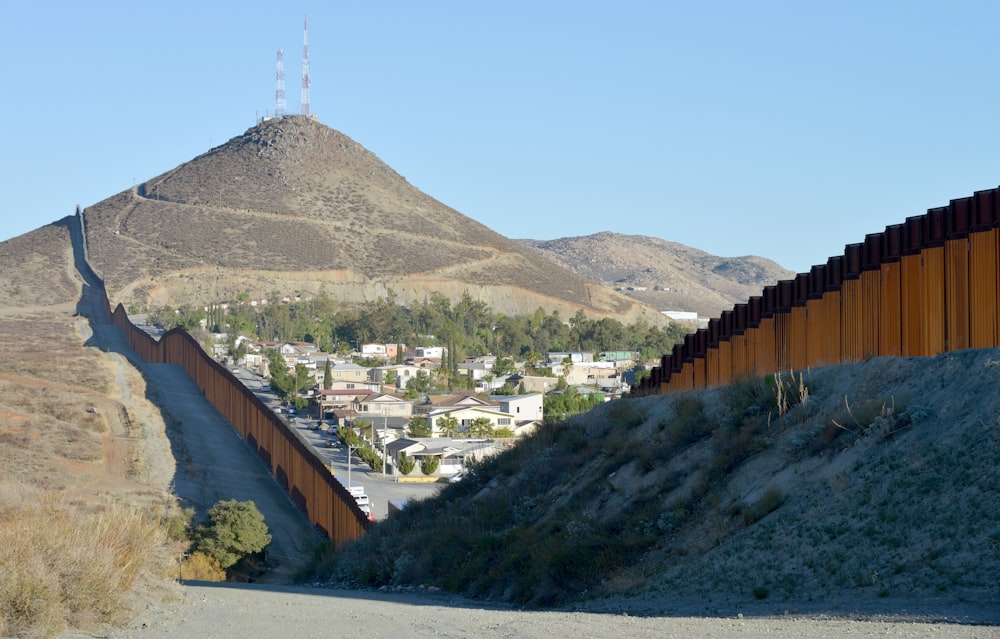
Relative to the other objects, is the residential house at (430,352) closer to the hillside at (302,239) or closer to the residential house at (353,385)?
the residential house at (353,385)

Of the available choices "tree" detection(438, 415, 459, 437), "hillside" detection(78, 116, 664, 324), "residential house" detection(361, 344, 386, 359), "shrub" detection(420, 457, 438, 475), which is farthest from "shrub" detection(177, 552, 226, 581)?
"hillside" detection(78, 116, 664, 324)

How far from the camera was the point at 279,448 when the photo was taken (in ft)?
149

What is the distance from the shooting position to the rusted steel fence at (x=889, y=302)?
16641 millimetres

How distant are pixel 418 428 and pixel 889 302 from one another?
50.8 meters

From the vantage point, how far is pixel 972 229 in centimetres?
1680

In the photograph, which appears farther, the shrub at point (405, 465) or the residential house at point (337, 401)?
the residential house at point (337, 401)

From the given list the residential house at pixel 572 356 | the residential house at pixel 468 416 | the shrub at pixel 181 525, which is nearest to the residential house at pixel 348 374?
the residential house at pixel 468 416

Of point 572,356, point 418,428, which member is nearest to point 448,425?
point 418,428

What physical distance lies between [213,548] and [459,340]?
91.2 metres

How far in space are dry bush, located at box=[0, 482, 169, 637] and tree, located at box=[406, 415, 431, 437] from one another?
5252 centimetres

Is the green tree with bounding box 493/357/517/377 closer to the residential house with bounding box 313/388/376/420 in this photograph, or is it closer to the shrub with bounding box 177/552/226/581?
the residential house with bounding box 313/388/376/420

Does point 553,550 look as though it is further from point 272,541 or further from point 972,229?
point 272,541

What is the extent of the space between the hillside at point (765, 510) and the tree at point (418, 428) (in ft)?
150

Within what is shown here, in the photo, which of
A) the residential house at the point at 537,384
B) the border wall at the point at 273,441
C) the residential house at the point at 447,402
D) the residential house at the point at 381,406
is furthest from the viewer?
the residential house at the point at 537,384
